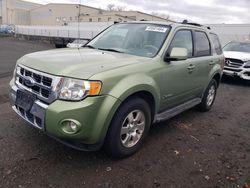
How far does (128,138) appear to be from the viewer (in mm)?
3414

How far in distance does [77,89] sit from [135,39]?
1728 mm

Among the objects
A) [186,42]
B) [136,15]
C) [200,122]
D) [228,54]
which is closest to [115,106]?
[186,42]

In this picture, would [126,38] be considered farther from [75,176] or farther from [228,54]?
[228,54]

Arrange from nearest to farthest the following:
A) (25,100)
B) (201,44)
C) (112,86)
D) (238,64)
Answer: (112,86) < (25,100) < (201,44) < (238,64)

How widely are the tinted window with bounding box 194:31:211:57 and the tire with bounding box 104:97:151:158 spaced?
1970 mm

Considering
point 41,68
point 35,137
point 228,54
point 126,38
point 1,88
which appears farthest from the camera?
point 228,54

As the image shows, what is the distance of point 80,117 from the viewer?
2754 millimetres

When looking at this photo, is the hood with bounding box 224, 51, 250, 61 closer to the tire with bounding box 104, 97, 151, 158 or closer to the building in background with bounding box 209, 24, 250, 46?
the tire with bounding box 104, 97, 151, 158

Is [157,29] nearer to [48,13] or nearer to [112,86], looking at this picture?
[112,86]

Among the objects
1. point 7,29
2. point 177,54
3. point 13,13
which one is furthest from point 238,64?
point 13,13

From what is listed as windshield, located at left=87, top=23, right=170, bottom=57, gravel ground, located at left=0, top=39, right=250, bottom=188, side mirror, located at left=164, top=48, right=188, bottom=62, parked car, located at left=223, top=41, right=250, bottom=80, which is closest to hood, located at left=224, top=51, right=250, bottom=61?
parked car, located at left=223, top=41, right=250, bottom=80

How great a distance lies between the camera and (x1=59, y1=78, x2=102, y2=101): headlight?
2.79m

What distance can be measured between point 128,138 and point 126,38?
1716mm

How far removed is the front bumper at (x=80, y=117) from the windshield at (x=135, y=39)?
127 centimetres
